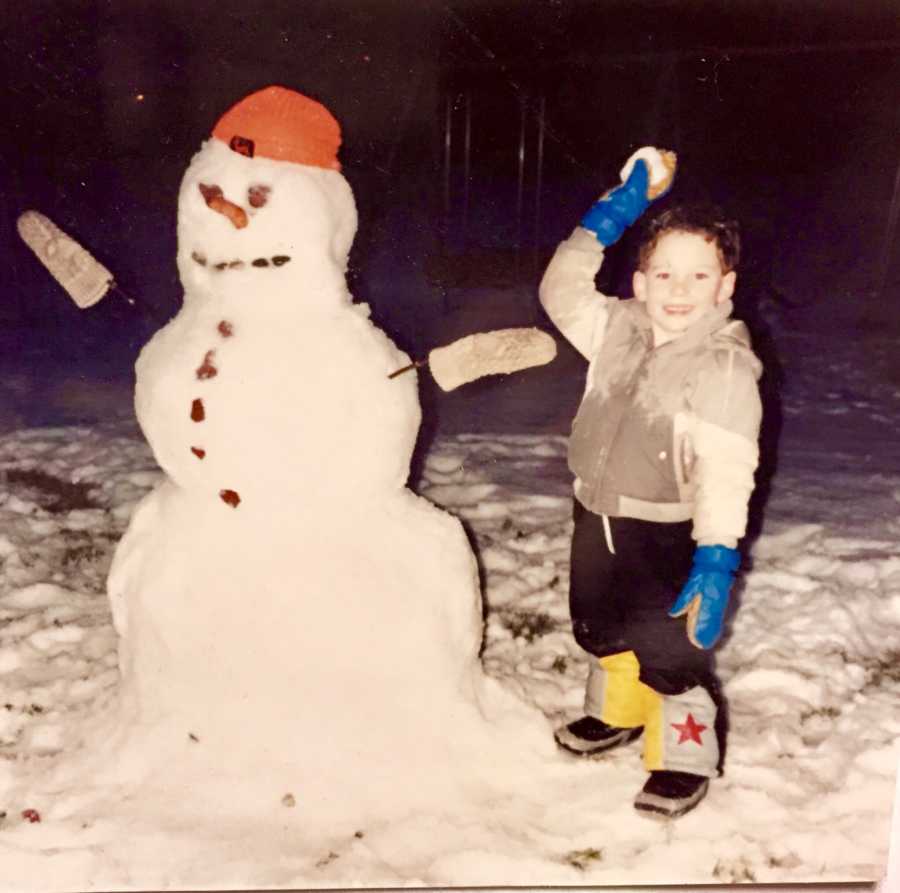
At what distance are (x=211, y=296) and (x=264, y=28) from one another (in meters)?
6.58

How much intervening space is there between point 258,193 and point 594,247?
32.7 inches

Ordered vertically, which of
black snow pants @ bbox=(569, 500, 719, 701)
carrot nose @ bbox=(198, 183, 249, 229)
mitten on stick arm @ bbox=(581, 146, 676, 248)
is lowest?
black snow pants @ bbox=(569, 500, 719, 701)

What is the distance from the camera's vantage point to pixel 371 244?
9664 mm

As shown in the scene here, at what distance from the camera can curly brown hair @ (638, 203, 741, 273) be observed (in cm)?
196

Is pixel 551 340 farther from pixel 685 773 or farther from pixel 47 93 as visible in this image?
pixel 47 93

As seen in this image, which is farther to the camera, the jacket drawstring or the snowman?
the jacket drawstring

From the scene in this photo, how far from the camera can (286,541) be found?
217 centimetres

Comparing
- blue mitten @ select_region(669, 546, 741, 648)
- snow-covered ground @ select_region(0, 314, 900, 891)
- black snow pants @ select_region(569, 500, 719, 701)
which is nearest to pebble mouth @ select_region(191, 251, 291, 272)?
black snow pants @ select_region(569, 500, 719, 701)

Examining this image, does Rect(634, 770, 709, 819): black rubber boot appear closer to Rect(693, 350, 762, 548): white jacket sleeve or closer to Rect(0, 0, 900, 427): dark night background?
Rect(693, 350, 762, 548): white jacket sleeve

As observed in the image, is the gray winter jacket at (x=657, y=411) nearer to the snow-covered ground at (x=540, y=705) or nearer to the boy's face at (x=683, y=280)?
the boy's face at (x=683, y=280)

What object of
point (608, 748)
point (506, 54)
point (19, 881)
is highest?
point (506, 54)

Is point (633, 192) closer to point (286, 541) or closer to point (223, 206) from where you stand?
point (223, 206)

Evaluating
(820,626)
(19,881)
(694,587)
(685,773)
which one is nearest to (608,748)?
(685,773)

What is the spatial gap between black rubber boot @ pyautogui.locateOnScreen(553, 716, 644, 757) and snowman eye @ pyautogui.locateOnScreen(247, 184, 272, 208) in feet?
5.51
